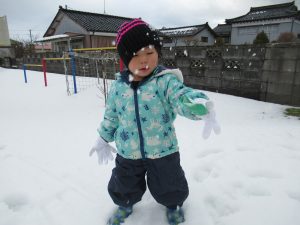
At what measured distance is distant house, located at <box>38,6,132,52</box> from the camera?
54.3 feet

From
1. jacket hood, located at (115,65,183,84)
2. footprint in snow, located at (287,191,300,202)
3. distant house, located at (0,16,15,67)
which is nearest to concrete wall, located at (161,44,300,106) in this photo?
footprint in snow, located at (287,191,300,202)

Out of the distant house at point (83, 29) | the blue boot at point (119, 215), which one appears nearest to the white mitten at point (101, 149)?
the blue boot at point (119, 215)

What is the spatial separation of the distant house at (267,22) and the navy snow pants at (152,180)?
842 inches

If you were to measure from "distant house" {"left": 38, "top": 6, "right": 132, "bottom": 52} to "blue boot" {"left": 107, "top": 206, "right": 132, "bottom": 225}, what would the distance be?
16.1m

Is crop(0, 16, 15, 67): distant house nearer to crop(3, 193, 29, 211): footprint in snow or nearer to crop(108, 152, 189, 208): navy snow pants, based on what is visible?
crop(3, 193, 29, 211): footprint in snow

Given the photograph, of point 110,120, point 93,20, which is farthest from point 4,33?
point 110,120

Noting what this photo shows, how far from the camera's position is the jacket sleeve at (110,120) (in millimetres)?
1555

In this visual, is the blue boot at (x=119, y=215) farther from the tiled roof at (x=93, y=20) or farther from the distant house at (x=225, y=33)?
the distant house at (x=225, y=33)

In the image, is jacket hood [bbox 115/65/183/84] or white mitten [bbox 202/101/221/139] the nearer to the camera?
white mitten [bbox 202/101/221/139]

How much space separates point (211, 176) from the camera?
6.71ft

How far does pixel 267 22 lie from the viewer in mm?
19953

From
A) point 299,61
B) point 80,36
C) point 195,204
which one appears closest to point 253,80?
point 299,61

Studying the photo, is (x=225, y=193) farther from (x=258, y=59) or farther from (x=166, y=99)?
(x=258, y=59)

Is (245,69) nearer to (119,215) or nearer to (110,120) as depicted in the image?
(110,120)
